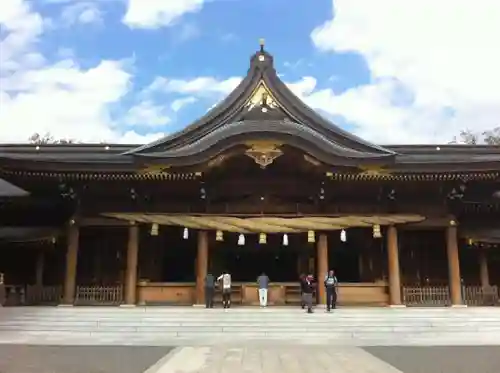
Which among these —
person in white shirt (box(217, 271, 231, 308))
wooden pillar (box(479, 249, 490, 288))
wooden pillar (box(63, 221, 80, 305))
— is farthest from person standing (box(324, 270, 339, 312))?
wooden pillar (box(63, 221, 80, 305))

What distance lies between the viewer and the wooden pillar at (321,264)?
1759cm

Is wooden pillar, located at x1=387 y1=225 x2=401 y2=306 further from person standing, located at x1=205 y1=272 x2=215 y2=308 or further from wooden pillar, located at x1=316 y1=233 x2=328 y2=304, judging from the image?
person standing, located at x1=205 y1=272 x2=215 y2=308

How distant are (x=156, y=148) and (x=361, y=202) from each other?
8.08 meters

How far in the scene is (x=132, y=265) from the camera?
58.1 ft

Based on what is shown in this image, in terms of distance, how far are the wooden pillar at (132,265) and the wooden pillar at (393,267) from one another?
29.7 ft

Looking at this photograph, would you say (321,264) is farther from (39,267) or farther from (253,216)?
(39,267)

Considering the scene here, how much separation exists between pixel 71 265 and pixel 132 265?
217 centimetres

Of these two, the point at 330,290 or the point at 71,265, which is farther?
the point at 71,265

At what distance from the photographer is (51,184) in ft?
60.4

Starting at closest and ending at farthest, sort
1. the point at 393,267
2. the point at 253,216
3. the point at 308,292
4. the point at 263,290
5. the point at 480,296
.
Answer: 1. the point at 308,292
2. the point at 263,290
3. the point at 393,267
4. the point at 253,216
5. the point at 480,296

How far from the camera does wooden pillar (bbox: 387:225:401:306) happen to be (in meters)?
17.6

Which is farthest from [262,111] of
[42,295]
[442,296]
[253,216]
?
[42,295]

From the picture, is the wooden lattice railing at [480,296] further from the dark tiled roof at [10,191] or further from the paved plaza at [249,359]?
the dark tiled roof at [10,191]

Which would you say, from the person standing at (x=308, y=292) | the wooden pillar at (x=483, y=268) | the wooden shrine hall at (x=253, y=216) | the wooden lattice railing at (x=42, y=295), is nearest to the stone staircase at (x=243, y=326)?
the person standing at (x=308, y=292)
